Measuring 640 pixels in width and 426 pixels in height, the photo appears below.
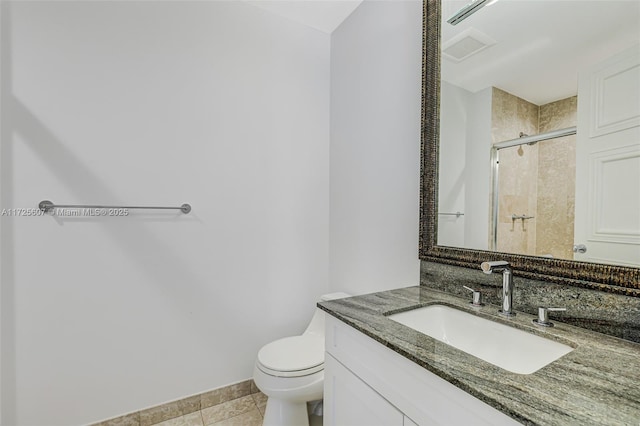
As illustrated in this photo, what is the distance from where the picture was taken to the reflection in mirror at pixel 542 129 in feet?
2.70

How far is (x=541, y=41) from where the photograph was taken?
1.00 m

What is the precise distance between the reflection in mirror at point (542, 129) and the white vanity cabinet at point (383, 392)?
1.93ft

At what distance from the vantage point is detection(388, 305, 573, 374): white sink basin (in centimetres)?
81

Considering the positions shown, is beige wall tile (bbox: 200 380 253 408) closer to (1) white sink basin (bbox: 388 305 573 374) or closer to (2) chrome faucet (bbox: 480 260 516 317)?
(1) white sink basin (bbox: 388 305 573 374)

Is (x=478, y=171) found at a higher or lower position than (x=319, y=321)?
higher

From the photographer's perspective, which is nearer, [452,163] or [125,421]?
[452,163]

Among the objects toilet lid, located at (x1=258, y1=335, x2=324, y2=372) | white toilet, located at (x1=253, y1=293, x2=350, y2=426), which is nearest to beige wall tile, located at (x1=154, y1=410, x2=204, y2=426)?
white toilet, located at (x1=253, y1=293, x2=350, y2=426)

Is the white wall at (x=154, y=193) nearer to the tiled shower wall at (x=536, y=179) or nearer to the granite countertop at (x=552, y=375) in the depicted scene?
the tiled shower wall at (x=536, y=179)

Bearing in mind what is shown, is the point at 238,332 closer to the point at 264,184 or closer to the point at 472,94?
the point at 264,184

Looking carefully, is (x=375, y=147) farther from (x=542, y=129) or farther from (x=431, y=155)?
(x=542, y=129)

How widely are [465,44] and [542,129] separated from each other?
1.62ft

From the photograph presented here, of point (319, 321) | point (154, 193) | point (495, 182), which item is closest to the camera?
point (495, 182)

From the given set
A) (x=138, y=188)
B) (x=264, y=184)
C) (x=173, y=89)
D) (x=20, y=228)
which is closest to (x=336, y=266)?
(x=264, y=184)

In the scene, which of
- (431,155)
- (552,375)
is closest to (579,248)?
(552,375)
